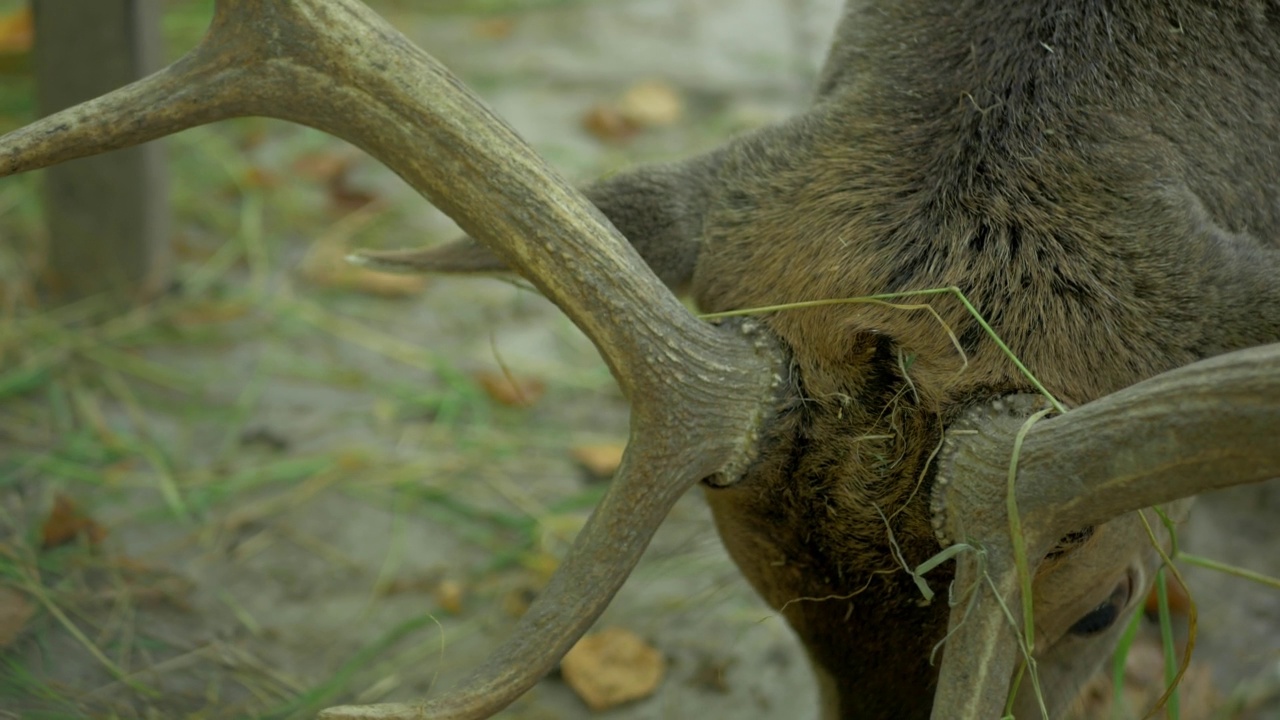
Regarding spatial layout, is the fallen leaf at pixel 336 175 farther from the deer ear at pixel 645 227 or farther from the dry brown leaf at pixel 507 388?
the deer ear at pixel 645 227

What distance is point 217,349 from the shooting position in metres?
5.12

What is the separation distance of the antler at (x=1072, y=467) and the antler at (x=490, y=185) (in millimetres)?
512

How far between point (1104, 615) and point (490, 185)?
1.58 m

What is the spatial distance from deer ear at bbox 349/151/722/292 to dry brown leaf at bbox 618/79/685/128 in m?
3.61

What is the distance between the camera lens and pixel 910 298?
248cm

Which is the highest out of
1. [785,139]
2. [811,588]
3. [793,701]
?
[785,139]

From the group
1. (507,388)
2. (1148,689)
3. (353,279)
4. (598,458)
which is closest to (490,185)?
(598,458)

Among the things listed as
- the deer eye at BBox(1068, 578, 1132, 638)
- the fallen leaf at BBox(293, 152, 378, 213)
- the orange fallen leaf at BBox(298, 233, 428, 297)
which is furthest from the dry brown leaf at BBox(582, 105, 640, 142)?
the deer eye at BBox(1068, 578, 1132, 638)

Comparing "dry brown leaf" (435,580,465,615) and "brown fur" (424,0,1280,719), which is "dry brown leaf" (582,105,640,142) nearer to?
"dry brown leaf" (435,580,465,615)

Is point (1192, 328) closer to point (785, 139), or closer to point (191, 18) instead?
point (785, 139)

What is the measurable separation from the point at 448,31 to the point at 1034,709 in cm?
544

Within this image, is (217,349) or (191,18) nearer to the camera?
(217,349)

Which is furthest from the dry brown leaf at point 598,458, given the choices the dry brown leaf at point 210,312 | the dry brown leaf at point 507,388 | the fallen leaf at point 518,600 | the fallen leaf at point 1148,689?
the fallen leaf at point 1148,689

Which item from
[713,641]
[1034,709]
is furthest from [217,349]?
[1034,709]
